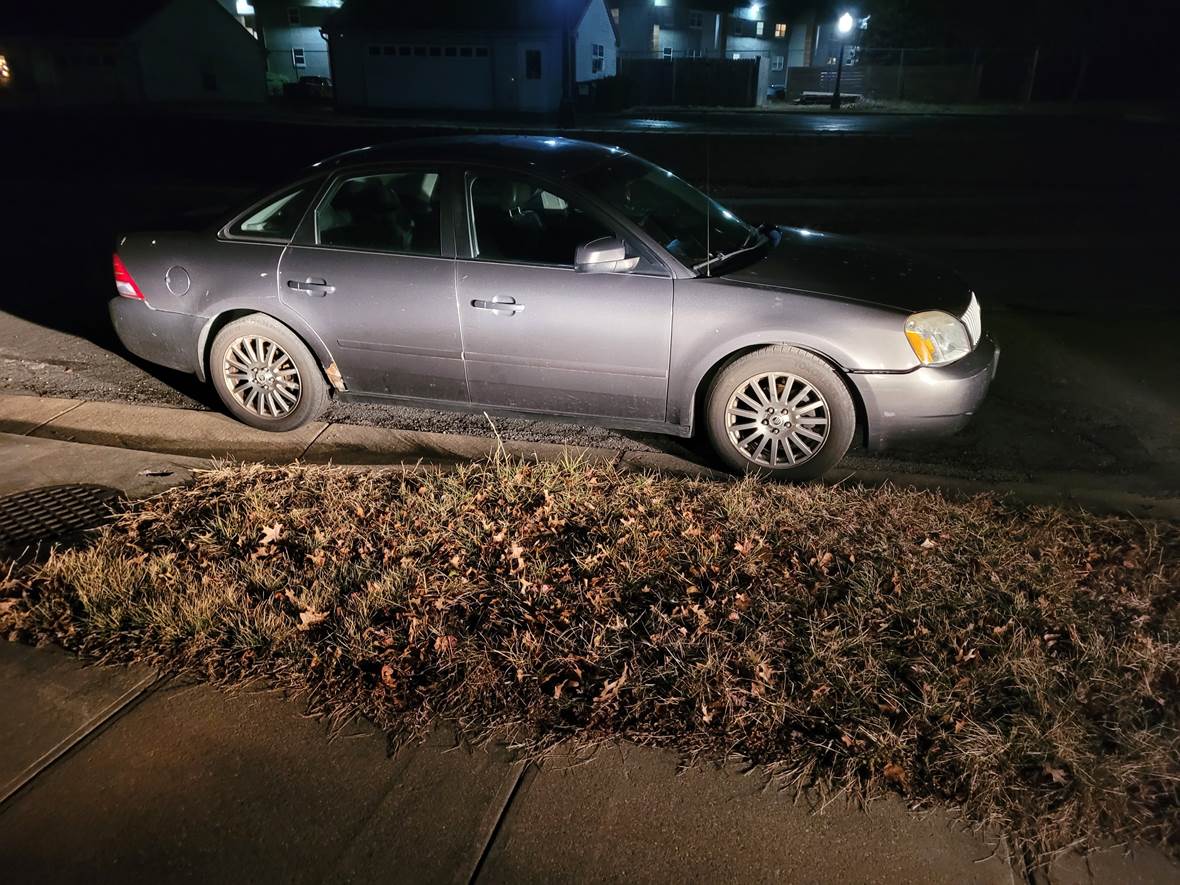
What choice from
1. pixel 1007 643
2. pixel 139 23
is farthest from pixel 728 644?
pixel 139 23

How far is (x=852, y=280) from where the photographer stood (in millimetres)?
4688

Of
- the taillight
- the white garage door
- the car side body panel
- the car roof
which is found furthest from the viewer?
the white garage door

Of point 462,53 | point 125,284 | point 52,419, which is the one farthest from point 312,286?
point 462,53

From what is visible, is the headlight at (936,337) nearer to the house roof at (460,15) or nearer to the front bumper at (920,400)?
the front bumper at (920,400)

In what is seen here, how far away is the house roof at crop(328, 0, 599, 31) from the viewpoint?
33938 millimetres

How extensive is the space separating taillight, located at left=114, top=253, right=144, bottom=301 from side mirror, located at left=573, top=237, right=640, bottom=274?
287 centimetres

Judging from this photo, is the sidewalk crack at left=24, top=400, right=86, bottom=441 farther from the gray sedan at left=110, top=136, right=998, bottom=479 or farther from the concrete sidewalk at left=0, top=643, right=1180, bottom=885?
the concrete sidewalk at left=0, top=643, right=1180, bottom=885

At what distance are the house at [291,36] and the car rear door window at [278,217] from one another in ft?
161

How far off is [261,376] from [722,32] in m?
51.3

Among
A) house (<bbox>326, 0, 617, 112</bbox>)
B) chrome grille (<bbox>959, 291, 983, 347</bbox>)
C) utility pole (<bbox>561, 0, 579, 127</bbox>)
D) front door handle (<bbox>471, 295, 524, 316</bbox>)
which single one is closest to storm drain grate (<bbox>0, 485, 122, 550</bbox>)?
front door handle (<bbox>471, 295, 524, 316</bbox>)

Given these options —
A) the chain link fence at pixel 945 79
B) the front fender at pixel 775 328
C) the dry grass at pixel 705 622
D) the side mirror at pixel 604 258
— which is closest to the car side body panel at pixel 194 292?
the dry grass at pixel 705 622

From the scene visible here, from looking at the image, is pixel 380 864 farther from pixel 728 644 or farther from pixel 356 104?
pixel 356 104

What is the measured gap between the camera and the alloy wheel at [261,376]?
5336 millimetres

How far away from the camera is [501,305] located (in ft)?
15.8
